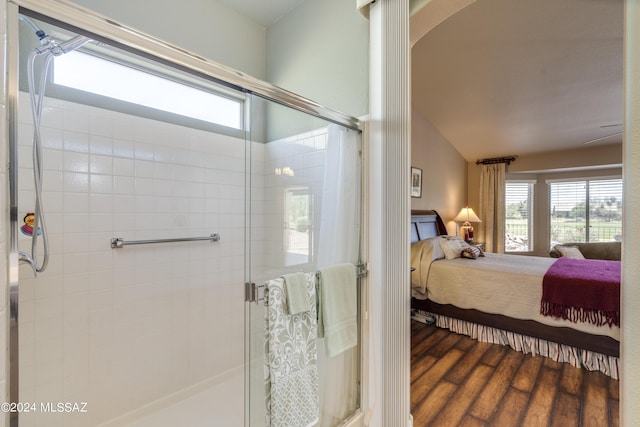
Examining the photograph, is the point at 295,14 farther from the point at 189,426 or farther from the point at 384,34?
the point at 189,426

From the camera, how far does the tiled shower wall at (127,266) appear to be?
1.46m

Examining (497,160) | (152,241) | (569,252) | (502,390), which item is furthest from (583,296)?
(497,160)

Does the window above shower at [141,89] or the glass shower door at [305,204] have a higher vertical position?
the window above shower at [141,89]

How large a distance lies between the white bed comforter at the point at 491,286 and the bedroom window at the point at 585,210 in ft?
9.01

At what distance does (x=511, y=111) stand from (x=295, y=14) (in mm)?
3316

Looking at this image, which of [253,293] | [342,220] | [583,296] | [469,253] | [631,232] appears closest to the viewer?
[631,232]

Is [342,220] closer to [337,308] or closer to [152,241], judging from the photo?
[337,308]

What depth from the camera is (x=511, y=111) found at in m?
3.90

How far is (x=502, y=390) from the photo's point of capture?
202cm

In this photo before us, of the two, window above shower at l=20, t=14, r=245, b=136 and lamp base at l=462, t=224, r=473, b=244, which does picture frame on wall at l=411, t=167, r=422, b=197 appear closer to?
lamp base at l=462, t=224, r=473, b=244

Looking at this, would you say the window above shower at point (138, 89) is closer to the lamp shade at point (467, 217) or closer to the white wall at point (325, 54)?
the white wall at point (325, 54)

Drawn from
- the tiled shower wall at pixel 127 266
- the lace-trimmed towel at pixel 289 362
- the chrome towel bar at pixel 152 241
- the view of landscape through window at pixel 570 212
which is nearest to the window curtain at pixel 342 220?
the lace-trimmed towel at pixel 289 362

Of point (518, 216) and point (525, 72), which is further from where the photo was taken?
point (518, 216)

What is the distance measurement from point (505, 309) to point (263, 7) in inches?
127
